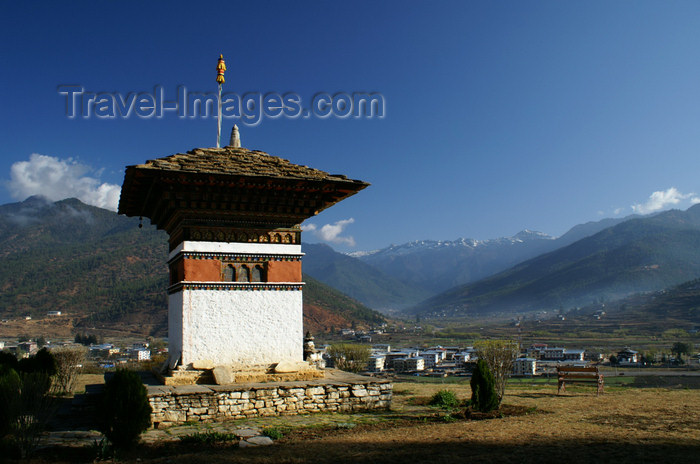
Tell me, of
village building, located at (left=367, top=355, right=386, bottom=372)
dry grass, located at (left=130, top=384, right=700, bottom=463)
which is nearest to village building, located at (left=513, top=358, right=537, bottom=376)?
village building, located at (left=367, top=355, right=386, bottom=372)

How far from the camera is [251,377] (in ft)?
38.5

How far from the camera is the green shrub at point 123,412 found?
8062 mm

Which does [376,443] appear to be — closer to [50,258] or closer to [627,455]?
[627,455]

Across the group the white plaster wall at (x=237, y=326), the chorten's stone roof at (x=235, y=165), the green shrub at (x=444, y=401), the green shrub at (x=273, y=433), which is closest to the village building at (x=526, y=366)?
the green shrub at (x=444, y=401)

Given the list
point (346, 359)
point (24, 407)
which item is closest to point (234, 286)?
point (24, 407)

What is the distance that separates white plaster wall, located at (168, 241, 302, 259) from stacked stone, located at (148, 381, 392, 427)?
9.63 feet

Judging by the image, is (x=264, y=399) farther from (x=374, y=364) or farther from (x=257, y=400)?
(x=374, y=364)

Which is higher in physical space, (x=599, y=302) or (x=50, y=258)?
(x=50, y=258)

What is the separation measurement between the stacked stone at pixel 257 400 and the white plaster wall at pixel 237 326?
1.10m

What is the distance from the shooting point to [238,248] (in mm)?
12305

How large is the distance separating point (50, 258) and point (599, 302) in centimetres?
16305

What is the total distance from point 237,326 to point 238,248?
175 centimetres

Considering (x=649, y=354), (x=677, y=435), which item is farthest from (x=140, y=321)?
(x=677, y=435)

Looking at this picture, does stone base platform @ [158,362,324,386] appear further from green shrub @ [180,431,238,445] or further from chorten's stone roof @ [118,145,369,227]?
chorten's stone roof @ [118,145,369,227]
